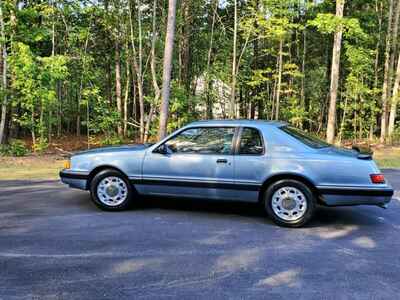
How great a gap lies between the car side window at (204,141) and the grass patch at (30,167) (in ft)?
15.8

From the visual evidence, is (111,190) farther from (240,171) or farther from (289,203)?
(289,203)

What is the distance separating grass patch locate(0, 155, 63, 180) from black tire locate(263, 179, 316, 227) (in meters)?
6.14

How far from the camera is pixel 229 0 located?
23.4 m

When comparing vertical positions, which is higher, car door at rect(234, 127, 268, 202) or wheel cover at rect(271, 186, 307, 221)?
car door at rect(234, 127, 268, 202)

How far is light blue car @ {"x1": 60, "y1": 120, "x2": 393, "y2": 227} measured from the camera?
524 cm

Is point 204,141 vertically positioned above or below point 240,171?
above

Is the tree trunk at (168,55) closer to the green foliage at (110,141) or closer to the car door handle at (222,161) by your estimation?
the green foliage at (110,141)

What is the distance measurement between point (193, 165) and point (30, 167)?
7.37 m

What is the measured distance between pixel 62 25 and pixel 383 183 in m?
17.1

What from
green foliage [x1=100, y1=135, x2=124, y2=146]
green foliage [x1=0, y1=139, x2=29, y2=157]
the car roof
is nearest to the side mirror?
the car roof

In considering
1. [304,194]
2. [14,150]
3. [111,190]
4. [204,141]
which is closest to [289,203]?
[304,194]

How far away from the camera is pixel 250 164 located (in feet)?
18.3

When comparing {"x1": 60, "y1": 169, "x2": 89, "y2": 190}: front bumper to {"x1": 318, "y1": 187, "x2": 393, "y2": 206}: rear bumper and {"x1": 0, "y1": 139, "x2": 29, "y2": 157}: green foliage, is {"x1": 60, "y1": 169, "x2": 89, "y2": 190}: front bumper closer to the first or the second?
{"x1": 318, "y1": 187, "x2": 393, "y2": 206}: rear bumper

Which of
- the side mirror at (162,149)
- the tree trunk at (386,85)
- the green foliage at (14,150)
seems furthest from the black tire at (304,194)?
the tree trunk at (386,85)
